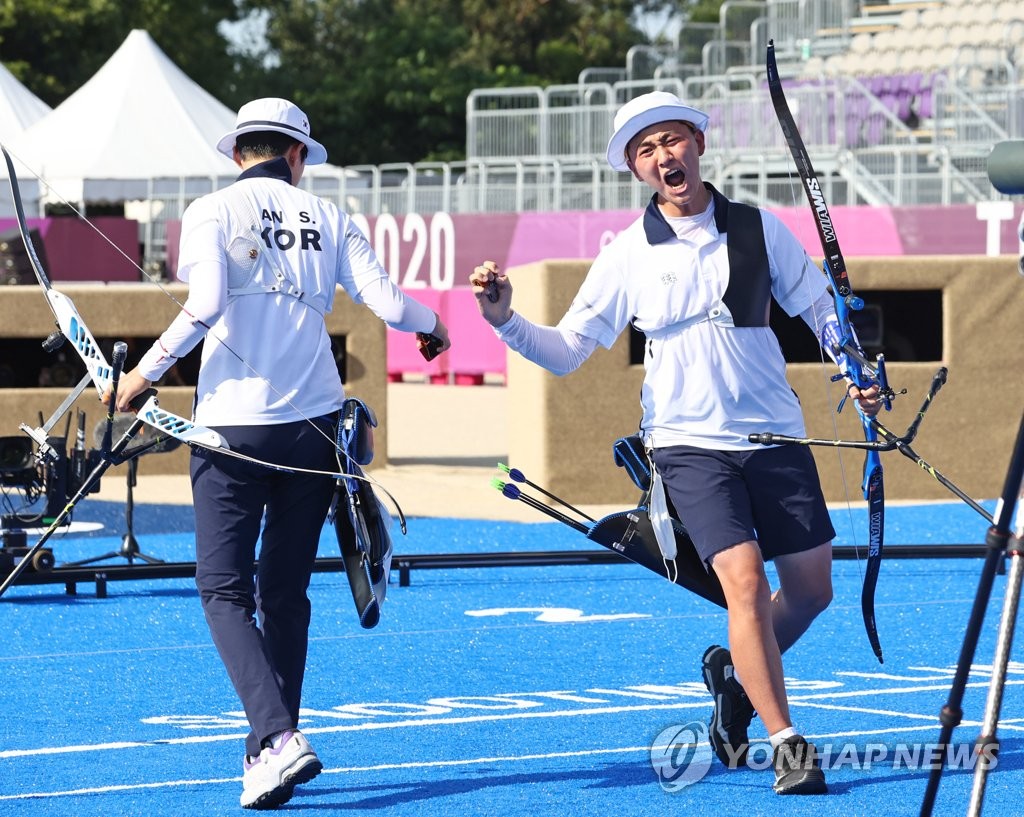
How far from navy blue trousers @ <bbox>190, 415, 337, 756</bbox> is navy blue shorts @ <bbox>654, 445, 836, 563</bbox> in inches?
40.8

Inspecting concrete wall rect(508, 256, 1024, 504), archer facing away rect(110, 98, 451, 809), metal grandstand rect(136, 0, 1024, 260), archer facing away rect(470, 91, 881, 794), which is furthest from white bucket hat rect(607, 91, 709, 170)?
metal grandstand rect(136, 0, 1024, 260)

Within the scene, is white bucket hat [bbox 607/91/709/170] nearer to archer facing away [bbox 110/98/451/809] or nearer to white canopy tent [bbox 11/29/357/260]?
archer facing away [bbox 110/98/451/809]

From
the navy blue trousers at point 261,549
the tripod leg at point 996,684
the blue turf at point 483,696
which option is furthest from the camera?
the blue turf at point 483,696

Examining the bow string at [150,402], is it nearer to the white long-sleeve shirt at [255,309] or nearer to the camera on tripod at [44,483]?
the white long-sleeve shirt at [255,309]

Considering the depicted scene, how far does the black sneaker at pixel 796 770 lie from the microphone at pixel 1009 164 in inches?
73.6

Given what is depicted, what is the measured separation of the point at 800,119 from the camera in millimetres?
25906

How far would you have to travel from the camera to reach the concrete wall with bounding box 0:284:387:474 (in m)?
14.7

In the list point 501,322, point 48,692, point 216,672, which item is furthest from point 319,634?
point 501,322

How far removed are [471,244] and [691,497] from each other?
2149 cm

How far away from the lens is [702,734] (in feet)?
20.8

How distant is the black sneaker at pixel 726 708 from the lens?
19.0 feet

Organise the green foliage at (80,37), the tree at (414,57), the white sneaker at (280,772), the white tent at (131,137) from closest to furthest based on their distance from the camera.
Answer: the white sneaker at (280,772) < the white tent at (131,137) < the green foliage at (80,37) < the tree at (414,57)

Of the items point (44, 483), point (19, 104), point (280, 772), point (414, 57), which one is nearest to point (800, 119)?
point (19, 104)

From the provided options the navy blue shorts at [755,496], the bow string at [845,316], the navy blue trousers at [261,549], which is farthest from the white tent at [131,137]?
the navy blue shorts at [755,496]
